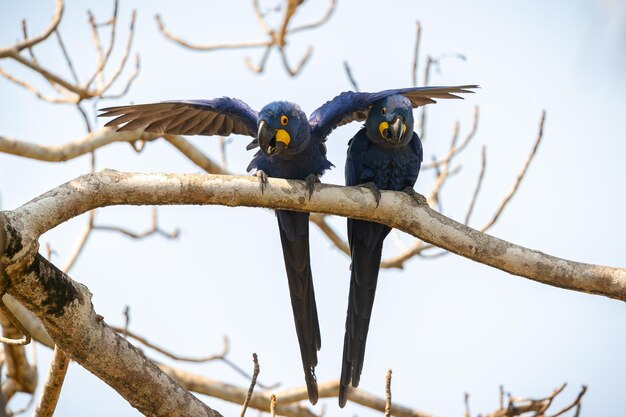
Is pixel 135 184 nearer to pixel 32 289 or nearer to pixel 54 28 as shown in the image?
pixel 32 289

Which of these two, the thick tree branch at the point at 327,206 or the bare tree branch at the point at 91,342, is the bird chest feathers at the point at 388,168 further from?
the bare tree branch at the point at 91,342

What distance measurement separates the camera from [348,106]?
455 cm

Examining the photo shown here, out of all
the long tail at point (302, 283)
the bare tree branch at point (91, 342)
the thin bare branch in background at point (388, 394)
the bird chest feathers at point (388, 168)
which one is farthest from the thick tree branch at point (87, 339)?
the bird chest feathers at point (388, 168)

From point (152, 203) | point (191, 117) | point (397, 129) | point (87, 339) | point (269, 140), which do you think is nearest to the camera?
point (87, 339)

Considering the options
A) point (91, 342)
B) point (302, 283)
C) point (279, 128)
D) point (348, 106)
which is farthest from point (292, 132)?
point (91, 342)

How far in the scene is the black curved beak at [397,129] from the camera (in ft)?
14.6

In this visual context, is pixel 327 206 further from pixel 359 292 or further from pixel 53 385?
pixel 53 385

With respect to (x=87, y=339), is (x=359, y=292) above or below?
above

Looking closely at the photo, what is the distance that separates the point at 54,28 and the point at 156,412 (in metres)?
2.84

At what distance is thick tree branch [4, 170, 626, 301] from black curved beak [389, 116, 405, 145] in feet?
2.41

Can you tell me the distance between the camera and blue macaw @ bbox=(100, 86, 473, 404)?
14.4 ft

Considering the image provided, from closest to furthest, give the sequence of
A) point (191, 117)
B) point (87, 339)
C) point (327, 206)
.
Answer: point (87, 339)
point (327, 206)
point (191, 117)

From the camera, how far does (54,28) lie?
4832 mm

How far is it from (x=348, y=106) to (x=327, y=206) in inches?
43.8
